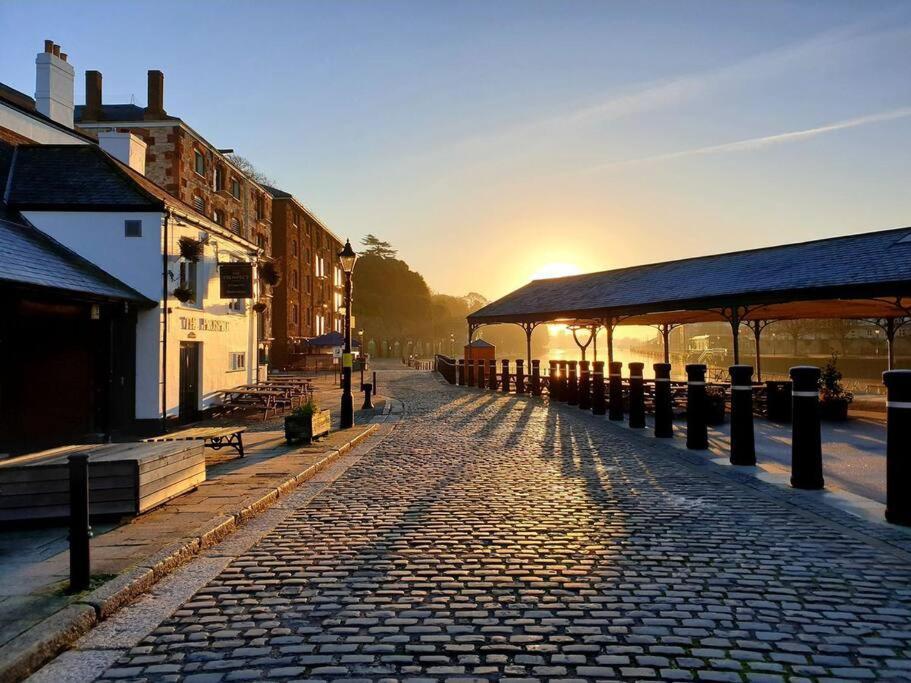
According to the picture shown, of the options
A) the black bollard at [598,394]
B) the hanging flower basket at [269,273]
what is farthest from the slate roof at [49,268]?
the black bollard at [598,394]

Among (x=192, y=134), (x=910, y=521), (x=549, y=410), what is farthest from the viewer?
(x=192, y=134)

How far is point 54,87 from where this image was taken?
1928 centimetres

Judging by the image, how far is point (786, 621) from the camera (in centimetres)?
377

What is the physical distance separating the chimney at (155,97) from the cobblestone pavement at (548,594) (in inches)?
1071

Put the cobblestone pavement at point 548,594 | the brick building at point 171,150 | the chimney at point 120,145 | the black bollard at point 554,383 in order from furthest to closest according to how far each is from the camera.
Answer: the brick building at point 171,150 < the black bollard at point 554,383 < the chimney at point 120,145 < the cobblestone pavement at point 548,594

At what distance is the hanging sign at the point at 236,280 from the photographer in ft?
57.8

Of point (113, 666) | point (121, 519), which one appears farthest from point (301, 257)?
point (113, 666)

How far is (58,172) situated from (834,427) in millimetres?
19877

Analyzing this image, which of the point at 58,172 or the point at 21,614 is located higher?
the point at 58,172

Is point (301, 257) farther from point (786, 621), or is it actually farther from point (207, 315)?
point (786, 621)

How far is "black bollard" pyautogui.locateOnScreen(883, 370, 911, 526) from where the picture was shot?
5.81 m

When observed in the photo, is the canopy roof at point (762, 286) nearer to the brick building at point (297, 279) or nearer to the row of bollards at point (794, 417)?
the row of bollards at point (794, 417)

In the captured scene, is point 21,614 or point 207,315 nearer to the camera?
point 21,614

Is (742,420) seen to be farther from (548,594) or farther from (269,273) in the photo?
(269,273)
